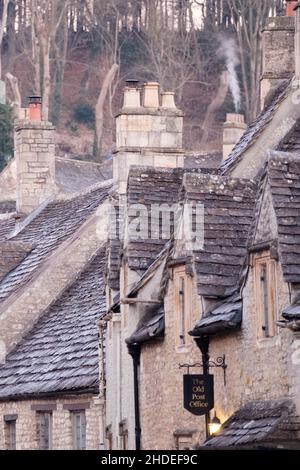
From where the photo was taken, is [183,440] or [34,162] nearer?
[183,440]

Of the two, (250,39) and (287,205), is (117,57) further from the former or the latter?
(287,205)

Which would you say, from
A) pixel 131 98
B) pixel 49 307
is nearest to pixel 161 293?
pixel 131 98

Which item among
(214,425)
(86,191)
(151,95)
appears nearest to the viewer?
(214,425)

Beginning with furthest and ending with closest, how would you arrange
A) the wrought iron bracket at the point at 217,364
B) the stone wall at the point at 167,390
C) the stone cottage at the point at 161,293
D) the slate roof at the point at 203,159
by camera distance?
the slate roof at the point at 203,159 → the stone wall at the point at 167,390 → the wrought iron bracket at the point at 217,364 → the stone cottage at the point at 161,293

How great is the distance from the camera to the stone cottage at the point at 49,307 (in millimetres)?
42438

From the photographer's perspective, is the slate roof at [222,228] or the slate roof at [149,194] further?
the slate roof at [149,194]

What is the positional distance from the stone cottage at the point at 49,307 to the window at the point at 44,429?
2 cm

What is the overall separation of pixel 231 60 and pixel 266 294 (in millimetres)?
74585

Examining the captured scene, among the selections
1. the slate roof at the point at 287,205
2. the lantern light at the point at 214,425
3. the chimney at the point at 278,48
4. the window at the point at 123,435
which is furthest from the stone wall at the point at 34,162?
the slate roof at the point at 287,205

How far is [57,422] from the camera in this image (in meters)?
43.1

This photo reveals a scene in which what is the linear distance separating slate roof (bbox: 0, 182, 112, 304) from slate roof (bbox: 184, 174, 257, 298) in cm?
1451

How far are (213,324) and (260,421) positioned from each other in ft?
7.39

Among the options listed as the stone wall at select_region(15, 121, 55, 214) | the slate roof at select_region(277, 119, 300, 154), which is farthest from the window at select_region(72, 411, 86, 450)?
the stone wall at select_region(15, 121, 55, 214)

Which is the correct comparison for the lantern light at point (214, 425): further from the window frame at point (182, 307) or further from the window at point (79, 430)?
the window at point (79, 430)
